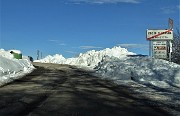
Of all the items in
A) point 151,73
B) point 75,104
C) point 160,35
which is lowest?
point 75,104

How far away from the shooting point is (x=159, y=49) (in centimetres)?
3372

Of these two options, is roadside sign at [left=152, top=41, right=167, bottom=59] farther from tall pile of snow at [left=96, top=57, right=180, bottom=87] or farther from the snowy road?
the snowy road

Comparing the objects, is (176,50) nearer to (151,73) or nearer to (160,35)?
(160,35)

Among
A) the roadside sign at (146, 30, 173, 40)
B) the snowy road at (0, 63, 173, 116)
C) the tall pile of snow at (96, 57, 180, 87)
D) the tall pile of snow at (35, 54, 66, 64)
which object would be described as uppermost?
the roadside sign at (146, 30, 173, 40)

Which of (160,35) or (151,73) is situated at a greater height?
(160,35)

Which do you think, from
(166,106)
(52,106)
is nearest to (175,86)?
(166,106)

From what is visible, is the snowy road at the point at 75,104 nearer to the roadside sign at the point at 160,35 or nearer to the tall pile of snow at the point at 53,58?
the roadside sign at the point at 160,35

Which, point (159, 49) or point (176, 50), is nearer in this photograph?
point (159, 49)

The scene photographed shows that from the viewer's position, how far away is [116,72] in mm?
26656

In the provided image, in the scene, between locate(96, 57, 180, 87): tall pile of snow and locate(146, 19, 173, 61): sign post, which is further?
locate(146, 19, 173, 61): sign post

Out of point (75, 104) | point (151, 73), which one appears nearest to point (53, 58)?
point (151, 73)

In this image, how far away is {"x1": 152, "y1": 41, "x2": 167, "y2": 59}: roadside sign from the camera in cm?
3359

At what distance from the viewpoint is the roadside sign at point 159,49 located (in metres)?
33.6

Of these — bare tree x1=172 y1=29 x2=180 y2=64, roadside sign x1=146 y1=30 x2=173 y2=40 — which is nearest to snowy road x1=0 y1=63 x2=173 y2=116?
roadside sign x1=146 y1=30 x2=173 y2=40
